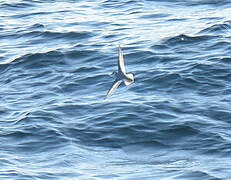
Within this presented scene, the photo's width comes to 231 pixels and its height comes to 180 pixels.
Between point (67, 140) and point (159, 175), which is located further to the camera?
point (67, 140)

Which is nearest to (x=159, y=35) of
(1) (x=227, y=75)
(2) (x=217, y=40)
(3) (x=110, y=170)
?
(2) (x=217, y=40)

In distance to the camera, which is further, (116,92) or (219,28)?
(219,28)

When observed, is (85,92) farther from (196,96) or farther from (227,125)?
(227,125)

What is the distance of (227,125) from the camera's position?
19188 millimetres

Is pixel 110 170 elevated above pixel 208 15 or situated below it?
below

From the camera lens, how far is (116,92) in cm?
2188

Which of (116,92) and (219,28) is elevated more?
(219,28)

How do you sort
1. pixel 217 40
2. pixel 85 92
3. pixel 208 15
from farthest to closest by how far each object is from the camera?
pixel 208 15 → pixel 217 40 → pixel 85 92

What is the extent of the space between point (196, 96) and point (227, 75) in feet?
4.97

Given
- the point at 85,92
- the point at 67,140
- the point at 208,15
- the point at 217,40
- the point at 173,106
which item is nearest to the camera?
the point at 67,140

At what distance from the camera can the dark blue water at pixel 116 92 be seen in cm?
1772

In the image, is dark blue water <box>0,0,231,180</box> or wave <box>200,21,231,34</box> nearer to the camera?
dark blue water <box>0,0,231,180</box>

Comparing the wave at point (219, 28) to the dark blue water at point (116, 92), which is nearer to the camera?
the dark blue water at point (116, 92)

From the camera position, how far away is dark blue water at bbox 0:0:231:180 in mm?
17719
